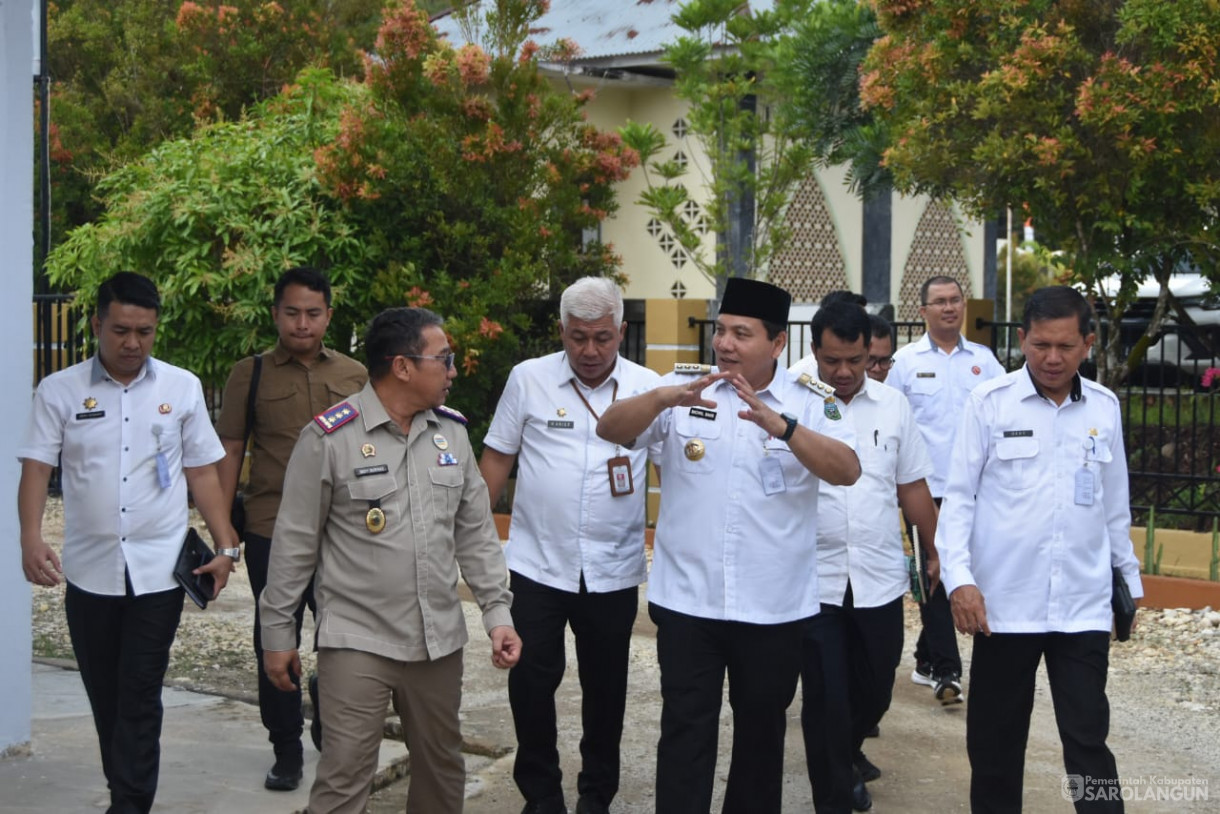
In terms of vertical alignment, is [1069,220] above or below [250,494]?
above

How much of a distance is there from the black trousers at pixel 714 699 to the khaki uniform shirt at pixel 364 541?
77cm

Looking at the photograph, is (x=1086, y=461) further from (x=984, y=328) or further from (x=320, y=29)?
(x=320, y=29)

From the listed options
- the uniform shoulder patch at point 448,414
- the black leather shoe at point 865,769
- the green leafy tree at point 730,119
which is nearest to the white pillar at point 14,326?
the uniform shoulder patch at point 448,414

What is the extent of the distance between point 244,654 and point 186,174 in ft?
16.8

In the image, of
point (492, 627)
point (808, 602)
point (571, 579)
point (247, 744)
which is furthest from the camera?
point (247, 744)

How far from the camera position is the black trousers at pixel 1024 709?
15.5 feet

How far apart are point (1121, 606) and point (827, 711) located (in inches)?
43.4

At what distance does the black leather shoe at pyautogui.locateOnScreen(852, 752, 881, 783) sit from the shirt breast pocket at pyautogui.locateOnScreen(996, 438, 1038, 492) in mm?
1639

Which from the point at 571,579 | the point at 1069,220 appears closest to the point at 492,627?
the point at 571,579

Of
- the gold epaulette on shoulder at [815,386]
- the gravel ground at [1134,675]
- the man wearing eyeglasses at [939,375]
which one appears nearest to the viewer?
the gold epaulette on shoulder at [815,386]

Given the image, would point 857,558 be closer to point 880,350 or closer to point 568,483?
point 568,483

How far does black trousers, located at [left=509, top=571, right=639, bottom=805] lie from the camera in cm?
543

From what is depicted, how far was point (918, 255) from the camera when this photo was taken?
60.2 ft

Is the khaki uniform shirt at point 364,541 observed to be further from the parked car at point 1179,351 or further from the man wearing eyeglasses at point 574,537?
the parked car at point 1179,351
